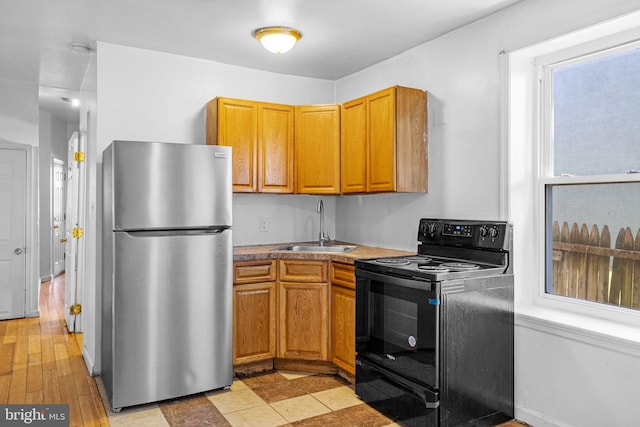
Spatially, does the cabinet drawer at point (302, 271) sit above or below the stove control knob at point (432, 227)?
below

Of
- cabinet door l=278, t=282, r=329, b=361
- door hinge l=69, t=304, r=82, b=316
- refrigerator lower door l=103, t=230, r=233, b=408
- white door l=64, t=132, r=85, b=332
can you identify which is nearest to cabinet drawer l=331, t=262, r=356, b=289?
cabinet door l=278, t=282, r=329, b=361

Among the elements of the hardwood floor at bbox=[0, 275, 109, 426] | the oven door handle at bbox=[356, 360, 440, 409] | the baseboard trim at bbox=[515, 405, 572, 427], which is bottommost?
the hardwood floor at bbox=[0, 275, 109, 426]

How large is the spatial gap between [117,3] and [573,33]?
2.53 meters

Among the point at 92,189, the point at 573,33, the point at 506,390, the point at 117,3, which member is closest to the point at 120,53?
the point at 117,3

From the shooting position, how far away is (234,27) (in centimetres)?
308

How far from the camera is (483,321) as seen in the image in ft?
8.46

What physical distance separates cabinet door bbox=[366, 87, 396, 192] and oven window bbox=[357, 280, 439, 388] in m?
0.80

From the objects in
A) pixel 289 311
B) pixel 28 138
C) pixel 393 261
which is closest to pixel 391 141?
pixel 393 261

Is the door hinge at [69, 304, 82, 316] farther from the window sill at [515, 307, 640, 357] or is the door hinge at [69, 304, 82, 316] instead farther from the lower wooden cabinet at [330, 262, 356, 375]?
the window sill at [515, 307, 640, 357]

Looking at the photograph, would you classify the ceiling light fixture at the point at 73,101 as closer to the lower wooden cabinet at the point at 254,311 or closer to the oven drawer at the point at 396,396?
the lower wooden cabinet at the point at 254,311

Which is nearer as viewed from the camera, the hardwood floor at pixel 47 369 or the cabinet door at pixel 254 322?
the hardwood floor at pixel 47 369

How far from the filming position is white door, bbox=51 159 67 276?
7.38 metres

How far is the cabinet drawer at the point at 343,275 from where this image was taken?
3.15 metres

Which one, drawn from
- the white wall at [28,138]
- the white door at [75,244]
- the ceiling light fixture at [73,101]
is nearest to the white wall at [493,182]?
the white door at [75,244]
